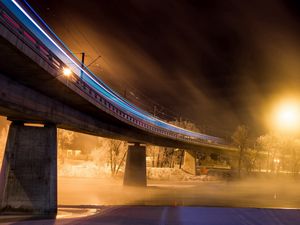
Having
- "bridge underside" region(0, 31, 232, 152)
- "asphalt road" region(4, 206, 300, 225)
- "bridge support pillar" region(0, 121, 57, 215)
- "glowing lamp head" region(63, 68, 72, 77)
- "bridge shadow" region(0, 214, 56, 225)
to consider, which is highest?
"glowing lamp head" region(63, 68, 72, 77)

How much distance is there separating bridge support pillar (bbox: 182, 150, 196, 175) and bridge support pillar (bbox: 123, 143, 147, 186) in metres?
32.0

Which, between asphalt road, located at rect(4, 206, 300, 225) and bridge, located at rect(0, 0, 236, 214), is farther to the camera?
asphalt road, located at rect(4, 206, 300, 225)

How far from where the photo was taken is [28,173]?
25625mm

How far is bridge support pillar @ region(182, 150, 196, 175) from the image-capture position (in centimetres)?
9294

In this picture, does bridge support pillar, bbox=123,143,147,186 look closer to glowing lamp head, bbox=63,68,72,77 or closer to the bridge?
the bridge

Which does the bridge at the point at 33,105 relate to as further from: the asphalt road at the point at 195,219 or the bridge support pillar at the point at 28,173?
the asphalt road at the point at 195,219

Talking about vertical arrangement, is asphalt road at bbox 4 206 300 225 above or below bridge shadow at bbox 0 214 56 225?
below

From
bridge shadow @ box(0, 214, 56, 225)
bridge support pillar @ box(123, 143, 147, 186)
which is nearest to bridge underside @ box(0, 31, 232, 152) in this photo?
bridge shadow @ box(0, 214, 56, 225)

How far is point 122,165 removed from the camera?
8375 centimetres

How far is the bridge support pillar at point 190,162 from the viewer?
305 ft

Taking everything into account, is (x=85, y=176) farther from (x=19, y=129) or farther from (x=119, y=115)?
(x=19, y=129)

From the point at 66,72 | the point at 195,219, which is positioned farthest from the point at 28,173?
the point at 195,219

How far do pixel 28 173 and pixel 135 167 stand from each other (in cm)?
3635

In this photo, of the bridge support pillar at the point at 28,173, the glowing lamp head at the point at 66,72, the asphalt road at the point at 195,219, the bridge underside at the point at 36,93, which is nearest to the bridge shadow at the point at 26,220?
the asphalt road at the point at 195,219
